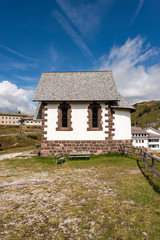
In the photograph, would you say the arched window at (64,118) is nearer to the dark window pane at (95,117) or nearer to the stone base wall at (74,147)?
the stone base wall at (74,147)

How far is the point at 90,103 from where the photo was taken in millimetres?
13852

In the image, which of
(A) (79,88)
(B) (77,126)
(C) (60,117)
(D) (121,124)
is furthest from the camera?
(A) (79,88)

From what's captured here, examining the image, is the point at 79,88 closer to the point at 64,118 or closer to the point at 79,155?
the point at 64,118

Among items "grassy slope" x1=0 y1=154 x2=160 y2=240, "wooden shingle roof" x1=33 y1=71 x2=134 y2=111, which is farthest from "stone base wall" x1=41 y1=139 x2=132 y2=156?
"grassy slope" x1=0 y1=154 x2=160 y2=240

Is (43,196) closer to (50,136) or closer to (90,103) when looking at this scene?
(50,136)

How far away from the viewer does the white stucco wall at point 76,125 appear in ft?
44.5

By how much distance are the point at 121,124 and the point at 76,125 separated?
15.8 feet

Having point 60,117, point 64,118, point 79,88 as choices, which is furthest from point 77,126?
point 79,88

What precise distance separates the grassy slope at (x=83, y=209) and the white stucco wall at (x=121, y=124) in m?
7.16

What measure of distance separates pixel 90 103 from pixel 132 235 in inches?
453

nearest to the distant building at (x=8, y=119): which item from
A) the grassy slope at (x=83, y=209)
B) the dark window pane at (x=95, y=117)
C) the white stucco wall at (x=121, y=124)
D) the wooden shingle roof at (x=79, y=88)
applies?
the wooden shingle roof at (x=79, y=88)

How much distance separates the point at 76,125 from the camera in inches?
538

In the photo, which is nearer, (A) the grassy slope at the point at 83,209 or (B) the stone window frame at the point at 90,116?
(A) the grassy slope at the point at 83,209

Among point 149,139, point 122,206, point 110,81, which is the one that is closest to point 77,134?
point 110,81
